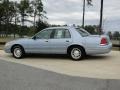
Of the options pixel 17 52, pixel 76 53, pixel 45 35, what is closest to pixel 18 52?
pixel 17 52

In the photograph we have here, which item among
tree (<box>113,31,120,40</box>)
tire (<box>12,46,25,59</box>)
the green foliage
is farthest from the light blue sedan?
the green foliage

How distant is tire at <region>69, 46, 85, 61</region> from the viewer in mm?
13617

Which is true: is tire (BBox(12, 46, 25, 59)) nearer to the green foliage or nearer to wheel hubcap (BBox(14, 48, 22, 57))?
wheel hubcap (BBox(14, 48, 22, 57))

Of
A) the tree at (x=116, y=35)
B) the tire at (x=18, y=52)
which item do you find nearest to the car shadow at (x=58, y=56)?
the tire at (x=18, y=52)

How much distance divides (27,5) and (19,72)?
44769mm

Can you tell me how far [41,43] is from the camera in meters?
14.3

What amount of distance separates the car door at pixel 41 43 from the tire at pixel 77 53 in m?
1.12

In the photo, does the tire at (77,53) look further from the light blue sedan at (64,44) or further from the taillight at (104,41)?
the taillight at (104,41)

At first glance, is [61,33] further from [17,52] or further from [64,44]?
[17,52]

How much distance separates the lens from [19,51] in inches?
581

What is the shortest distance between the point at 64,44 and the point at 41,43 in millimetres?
1135

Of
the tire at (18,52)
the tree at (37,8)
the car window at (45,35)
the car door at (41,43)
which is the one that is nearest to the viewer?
the car door at (41,43)

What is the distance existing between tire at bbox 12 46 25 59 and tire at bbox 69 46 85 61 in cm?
250

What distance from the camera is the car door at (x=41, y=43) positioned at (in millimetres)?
14223
